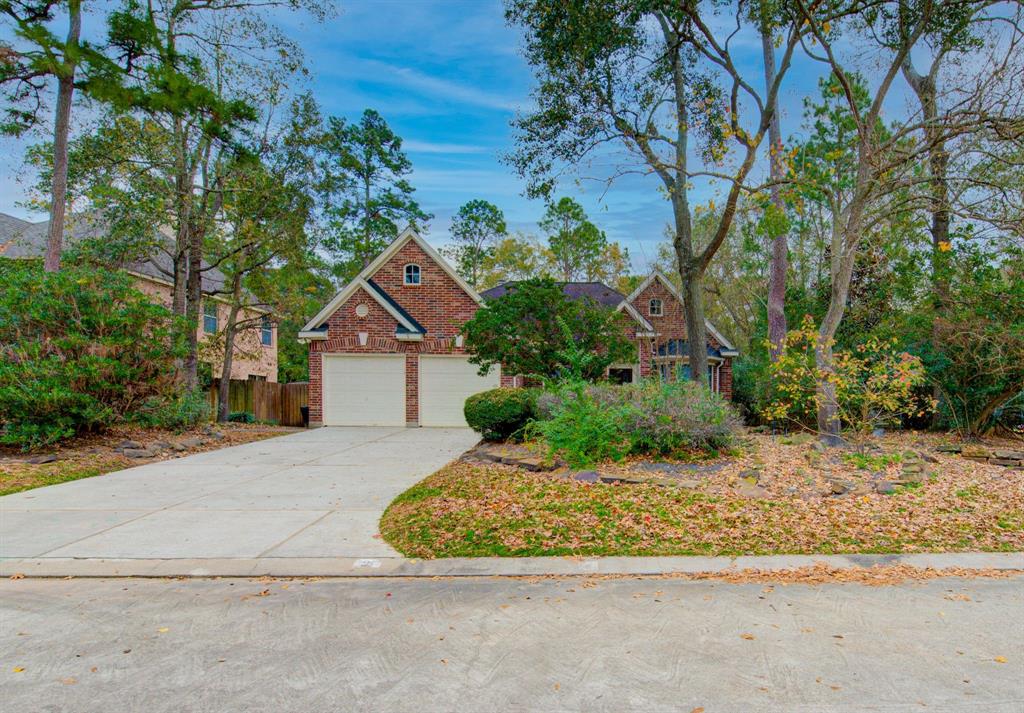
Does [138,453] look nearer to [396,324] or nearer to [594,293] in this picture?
[396,324]

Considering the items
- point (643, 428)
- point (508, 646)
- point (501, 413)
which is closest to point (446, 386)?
point (501, 413)

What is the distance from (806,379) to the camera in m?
11.8

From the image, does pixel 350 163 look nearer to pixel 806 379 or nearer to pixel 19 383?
pixel 19 383

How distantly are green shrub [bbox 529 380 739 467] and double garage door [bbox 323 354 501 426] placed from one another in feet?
31.3

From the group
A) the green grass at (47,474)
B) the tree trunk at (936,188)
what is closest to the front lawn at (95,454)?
the green grass at (47,474)

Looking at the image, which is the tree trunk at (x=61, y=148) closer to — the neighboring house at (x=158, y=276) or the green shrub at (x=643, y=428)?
the neighboring house at (x=158, y=276)

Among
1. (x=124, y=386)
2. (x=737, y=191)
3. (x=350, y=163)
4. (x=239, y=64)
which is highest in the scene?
(x=350, y=163)

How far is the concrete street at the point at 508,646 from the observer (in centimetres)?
295

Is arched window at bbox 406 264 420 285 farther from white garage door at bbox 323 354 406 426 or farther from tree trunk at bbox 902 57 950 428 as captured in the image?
tree trunk at bbox 902 57 950 428

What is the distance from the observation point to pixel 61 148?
12266 millimetres

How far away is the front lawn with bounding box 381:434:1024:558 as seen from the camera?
Result: 5258 mm

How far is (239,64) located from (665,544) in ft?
52.1

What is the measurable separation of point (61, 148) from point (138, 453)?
6.53 metres

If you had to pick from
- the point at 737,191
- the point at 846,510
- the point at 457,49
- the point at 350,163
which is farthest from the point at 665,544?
the point at 350,163
